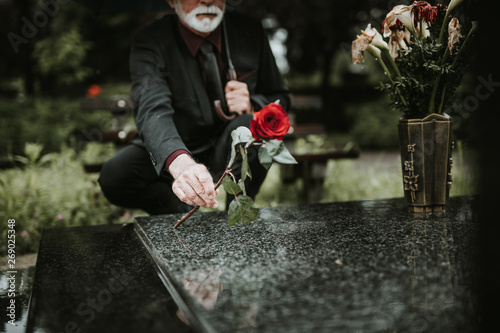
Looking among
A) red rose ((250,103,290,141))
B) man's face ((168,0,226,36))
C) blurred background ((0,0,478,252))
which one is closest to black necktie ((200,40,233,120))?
man's face ((168,0,226,36))

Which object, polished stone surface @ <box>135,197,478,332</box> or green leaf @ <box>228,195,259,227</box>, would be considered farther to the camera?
green leaf @ <box>228,195,259,227</box>

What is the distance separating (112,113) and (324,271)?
402 centimetres

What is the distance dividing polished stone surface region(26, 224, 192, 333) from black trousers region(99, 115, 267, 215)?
0.77m

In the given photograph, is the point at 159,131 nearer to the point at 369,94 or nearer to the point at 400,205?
the point at 400,205

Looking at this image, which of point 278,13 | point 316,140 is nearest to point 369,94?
point 278,13

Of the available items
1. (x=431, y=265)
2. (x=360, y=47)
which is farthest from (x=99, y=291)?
(x=360, y=47)

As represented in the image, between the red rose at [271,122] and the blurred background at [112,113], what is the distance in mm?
541

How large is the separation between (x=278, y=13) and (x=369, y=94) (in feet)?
19.3

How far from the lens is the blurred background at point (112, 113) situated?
399 centimetres

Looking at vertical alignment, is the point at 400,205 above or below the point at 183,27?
below

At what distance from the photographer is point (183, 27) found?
2.72 m

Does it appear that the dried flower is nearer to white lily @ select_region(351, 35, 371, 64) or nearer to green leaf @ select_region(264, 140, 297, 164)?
white lily @ select_region(351, 35, 371, 64)

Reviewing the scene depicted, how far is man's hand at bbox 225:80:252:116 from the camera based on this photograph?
269 centimetres

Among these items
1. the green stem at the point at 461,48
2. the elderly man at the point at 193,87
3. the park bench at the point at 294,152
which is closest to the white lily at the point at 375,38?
the green stem at the point at 461,48
